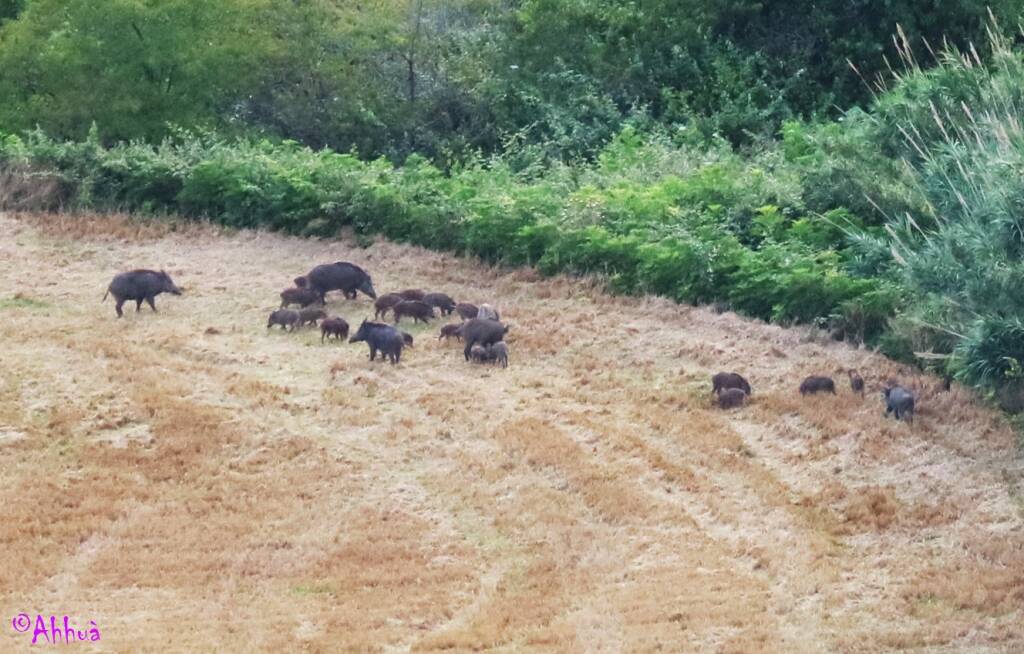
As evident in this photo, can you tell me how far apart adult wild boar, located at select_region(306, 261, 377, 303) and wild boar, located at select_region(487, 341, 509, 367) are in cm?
254

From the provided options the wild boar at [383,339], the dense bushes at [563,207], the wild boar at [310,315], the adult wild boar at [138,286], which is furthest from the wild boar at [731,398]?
the adult wild boar at [138,286]

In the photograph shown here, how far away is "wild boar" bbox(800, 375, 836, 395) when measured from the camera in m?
17.5

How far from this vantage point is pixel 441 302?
2023cm

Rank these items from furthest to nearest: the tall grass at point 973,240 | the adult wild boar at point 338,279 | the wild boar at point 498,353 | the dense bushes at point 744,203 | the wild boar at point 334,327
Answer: the adult wild boar at point 338,279, the wild boar at point 334,327, the wild boar at point 498,353, the dense bushes at point 744,203, the tall grass at point 973,240

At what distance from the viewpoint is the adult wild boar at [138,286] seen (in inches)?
812

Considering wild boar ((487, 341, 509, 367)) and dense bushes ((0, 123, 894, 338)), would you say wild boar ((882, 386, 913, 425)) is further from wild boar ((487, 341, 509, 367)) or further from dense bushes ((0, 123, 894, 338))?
wild boar ((487, 341, 509, 367))

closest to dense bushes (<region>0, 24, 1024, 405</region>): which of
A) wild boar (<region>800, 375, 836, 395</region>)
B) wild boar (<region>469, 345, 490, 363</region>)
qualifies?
wild boar (<region>800, 375, 836, 395</region>)

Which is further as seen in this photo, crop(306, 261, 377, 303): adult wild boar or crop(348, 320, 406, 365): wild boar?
crop(306, 261, 377, 303): adult wild boar

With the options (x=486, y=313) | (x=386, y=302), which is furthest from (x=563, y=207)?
(x=386, y=302)

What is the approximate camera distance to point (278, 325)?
20.3 metres

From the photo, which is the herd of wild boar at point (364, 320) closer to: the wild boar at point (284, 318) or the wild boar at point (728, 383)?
the wild boar at point (284, 318)

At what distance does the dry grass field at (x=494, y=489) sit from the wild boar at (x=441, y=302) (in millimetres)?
810

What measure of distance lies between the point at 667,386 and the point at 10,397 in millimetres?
7021

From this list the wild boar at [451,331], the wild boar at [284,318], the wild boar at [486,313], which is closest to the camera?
the wild boar at [451,331]
